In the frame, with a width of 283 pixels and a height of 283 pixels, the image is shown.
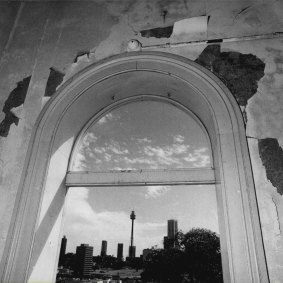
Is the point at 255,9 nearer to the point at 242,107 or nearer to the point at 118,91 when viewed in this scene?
the point at 242,107

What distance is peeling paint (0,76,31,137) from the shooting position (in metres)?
2.78

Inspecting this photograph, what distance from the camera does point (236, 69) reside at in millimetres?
2648

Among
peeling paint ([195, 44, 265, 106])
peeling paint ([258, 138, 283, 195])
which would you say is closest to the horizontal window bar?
peeling paint ([258, 138, 283, 195])

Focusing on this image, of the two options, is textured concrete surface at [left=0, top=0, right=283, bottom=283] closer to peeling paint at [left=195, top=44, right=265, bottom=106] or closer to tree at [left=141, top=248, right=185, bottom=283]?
peeling paint at [left=195, top=44, right=265, bottom=106]

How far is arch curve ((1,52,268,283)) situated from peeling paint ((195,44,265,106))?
0.10 m

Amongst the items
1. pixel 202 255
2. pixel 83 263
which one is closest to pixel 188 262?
pixel 202 255

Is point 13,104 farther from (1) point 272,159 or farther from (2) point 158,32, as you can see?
(1) point 272,159

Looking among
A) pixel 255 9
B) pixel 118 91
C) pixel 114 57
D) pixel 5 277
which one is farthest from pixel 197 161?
pixel 5 277

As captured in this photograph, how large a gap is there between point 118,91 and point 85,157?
978mm

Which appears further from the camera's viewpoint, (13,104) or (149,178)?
(13,104)

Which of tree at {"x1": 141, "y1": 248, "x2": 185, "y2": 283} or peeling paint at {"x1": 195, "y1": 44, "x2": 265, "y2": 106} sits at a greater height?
peeling paint at {"x1": 195, "y1": 44, "x2": 265, "y2": 106}

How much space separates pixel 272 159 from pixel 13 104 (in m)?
2.82

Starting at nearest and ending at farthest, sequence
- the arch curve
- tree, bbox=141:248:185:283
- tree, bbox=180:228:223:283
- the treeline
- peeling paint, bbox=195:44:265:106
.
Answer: the arch curve → peeling paint, bbox=195:44:265:106 → tree, bbox=141:248:185:283 → the treeline → tree, bbox=180:228:223:283

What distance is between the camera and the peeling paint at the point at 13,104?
2.78 meters
